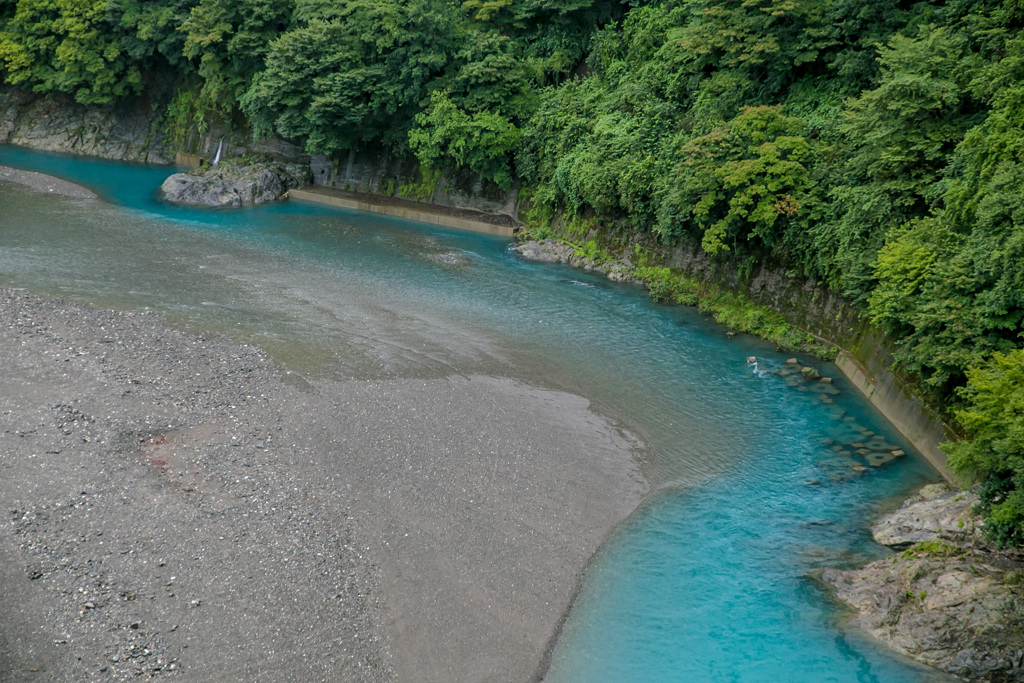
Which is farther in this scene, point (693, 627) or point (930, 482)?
point (930, 482)

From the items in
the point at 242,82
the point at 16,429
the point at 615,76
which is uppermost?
the point at 615,76

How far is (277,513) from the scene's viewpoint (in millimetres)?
13523

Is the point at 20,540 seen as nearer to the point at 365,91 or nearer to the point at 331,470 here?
the point at 331,470

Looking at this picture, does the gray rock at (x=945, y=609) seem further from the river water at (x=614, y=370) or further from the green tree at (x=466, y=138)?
the green tree at (x=466, y=138)

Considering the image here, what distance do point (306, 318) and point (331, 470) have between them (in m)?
9.18

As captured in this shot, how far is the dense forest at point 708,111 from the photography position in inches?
621

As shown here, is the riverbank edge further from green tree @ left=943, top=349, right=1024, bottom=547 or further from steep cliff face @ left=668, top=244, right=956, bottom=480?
green tree @ left=943, top=349, right=1024, bottom=547

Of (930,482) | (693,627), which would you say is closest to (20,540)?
(693,627)

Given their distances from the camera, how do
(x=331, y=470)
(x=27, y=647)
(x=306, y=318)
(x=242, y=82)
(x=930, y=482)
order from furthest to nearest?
(x=242, y=82) < (x=306, y=318) < (x=930, y=482) < (x=331, y=470) < (x=27, y=647)

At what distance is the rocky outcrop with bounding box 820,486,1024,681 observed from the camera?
1117 centimetres

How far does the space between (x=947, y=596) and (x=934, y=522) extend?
2398 mm

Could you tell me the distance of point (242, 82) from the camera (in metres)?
41.5

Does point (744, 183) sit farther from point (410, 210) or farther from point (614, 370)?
point (410, 210)

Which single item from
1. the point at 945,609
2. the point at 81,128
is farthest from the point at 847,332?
the point at 81,128
